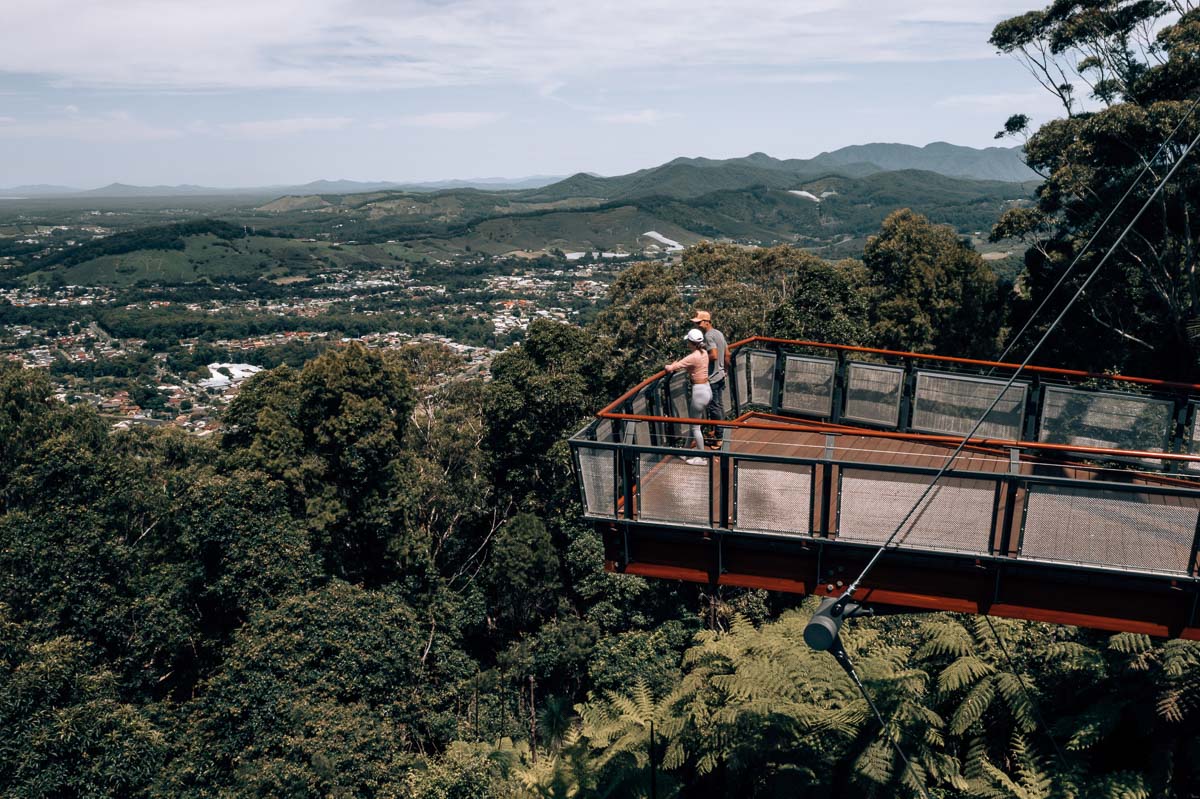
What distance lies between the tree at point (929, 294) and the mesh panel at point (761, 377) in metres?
21.2

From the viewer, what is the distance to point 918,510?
7074mm

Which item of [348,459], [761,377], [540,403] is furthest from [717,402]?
[348,459]

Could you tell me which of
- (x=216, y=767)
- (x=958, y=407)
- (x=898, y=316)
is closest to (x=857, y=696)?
(x=958, y=407)

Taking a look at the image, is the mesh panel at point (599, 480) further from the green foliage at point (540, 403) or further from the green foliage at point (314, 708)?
the green foliage at point (540, 403)

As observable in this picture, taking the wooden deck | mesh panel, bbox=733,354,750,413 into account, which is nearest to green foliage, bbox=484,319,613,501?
mesh panel, bbox=733,354,750,413

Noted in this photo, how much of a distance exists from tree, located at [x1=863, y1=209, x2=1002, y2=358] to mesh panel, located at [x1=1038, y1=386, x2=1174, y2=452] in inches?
894

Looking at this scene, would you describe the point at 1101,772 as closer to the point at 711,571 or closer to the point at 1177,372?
the point at 711,571

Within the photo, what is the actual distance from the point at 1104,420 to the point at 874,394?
2.98 m

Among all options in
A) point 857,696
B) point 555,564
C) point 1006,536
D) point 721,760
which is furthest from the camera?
point 555,564

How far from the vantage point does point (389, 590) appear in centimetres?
2258

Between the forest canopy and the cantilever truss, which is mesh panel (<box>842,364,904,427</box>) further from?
the forest canopy

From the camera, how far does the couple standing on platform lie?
9.72m

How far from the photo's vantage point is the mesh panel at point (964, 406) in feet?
34.7

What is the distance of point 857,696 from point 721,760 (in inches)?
107
